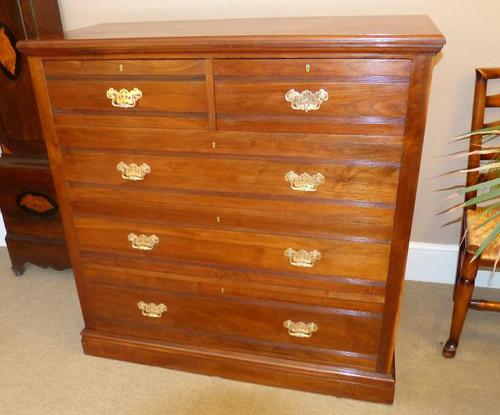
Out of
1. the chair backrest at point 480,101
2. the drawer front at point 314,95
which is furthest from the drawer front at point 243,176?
the chair backrest at point 480,101

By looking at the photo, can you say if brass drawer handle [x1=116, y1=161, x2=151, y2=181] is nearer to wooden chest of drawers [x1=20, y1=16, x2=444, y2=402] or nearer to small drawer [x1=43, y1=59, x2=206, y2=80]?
wooden chest of drawers [x1=20, y1=16, x2=444, y2=402]

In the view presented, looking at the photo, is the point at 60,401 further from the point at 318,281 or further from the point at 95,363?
the point at 318,281

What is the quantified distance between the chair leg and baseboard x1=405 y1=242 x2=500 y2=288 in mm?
472

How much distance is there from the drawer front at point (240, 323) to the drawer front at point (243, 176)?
41 centimetres

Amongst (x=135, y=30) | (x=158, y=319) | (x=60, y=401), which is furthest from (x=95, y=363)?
(x=135, y=30)

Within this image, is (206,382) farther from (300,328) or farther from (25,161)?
(25,161)

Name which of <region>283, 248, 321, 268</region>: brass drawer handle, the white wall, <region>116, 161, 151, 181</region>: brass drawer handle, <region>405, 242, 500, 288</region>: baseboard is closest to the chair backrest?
the white wall

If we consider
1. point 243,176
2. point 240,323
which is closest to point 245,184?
point 243,176

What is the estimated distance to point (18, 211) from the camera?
88.7 inches

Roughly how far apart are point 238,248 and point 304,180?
1.06 ft

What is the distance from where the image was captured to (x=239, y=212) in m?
1.48

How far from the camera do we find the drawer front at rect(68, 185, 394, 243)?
1.40 m

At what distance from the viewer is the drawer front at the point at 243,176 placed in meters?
1.35

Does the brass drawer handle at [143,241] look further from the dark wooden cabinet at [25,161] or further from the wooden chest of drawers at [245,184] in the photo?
the dark wooden cabinet at [25,161]
